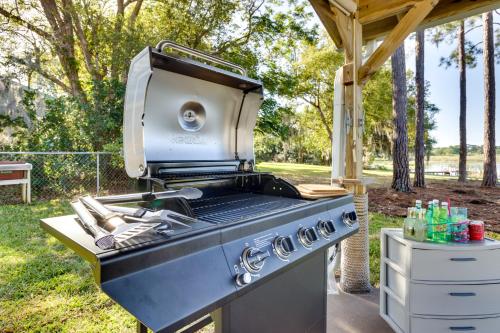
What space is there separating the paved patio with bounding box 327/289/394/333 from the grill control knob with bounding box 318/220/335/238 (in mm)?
1009

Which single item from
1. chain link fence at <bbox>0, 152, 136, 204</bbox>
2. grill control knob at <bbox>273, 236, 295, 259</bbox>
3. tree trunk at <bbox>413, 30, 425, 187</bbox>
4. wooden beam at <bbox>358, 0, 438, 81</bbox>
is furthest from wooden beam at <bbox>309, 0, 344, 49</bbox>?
tree trunk at <bbox>413, 30, 425, 187</bbox>

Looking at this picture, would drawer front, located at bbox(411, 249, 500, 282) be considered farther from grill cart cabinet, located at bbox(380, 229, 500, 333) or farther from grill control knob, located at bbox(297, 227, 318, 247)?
grill control knob, located at bbox(297, 227, 318, 247)

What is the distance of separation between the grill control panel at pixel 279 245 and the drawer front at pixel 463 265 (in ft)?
2.22

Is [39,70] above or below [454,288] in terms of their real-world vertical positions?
above

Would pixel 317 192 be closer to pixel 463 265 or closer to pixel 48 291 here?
pixel 463 265

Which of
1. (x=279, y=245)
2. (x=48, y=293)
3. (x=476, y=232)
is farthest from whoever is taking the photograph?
(x=48, y=293)

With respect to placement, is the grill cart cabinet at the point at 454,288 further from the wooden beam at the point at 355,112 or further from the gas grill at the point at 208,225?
the wooden beam at the point at 355,112

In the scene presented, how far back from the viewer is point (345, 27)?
2.33 m

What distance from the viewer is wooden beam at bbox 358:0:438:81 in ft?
6.84

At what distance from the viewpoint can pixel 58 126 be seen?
19.3 ft

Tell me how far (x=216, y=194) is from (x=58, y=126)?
5.74 m

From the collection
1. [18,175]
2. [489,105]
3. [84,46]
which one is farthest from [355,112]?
[489,105]

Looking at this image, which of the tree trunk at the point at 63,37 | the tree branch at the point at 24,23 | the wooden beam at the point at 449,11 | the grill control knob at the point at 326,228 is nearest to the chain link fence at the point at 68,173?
the tree trunk at the point at 63,37

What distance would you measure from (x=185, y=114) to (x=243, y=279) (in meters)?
0.97
